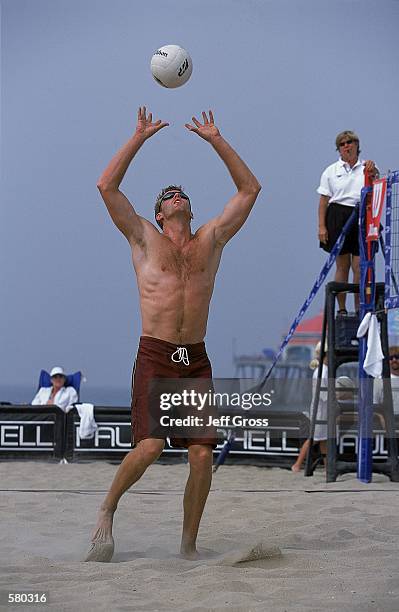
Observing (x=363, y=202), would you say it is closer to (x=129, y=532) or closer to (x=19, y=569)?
(x=129, y=532)

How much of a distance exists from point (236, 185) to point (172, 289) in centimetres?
61

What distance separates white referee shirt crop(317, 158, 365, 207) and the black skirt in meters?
0.05

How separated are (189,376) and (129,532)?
1.18 m

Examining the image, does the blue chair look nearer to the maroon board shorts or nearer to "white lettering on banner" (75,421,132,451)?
"white lettering on banner" (75,421,132,451)

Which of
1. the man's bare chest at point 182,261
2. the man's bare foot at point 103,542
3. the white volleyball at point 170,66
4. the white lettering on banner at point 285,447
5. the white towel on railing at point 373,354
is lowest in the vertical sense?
the man's bare foot at point 103,542

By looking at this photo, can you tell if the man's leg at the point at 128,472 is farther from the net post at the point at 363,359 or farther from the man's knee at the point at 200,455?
the net post at the point at 363,359

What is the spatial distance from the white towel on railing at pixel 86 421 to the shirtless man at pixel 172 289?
487cm

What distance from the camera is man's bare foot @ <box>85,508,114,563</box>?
3.94 meters

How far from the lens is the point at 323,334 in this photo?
7.79 m

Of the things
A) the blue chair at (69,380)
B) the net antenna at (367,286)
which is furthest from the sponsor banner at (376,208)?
the blue chair at (69,380)

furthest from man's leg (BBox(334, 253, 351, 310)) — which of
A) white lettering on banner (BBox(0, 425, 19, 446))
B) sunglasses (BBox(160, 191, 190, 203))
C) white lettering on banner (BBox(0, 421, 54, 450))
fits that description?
sunglasses (BBox(160, 191, 190, 203))

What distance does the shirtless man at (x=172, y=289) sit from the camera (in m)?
4.11

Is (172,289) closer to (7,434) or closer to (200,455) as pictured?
(200,455)

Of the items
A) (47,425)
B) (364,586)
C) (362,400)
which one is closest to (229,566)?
(364,586)
